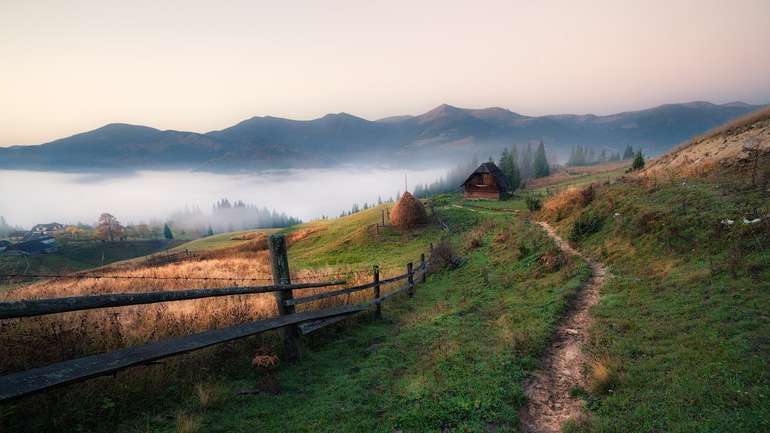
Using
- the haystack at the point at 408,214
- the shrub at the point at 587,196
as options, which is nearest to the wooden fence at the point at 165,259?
the haystack at the point at 408,214

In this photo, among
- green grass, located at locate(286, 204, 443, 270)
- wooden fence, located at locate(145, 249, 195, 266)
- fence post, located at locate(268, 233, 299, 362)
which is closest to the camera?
fence post, located at locate(268, 233, 299, 362)

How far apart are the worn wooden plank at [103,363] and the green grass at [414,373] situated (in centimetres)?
96

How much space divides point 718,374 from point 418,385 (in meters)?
4.98

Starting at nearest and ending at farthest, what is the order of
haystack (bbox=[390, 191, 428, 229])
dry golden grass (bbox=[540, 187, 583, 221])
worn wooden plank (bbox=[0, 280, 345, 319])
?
worn wooden plank (bbox=[0, 280, 345, 319]) < dry golden grass (bbox=[540, 187, 583, 221]) < haystack (bbox=[390, 191, 428, 229])

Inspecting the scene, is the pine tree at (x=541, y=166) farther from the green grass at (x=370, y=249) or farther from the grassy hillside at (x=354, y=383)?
the grassy hillside at (x=354, y=383)

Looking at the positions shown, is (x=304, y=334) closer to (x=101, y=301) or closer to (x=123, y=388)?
(x=123, y=388)

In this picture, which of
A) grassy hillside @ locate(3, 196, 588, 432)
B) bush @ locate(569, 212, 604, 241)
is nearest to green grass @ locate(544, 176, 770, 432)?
grassy hillside @ locate(3, 196, 588, 432)

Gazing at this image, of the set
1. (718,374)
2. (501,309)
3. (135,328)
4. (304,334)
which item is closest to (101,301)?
(135,328)

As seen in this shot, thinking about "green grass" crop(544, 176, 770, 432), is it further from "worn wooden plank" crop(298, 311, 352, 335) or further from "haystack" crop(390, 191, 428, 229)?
"haystack" crop(390, 191, 428, 229)

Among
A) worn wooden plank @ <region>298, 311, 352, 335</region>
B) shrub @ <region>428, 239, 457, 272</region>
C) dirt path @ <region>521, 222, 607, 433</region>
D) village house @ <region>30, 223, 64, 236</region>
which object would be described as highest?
worn wooden plank @ <region>298, 311, 352, 335</region>

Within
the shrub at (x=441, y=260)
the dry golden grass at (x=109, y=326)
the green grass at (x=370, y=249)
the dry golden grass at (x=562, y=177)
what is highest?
the dry golden grass at (x=109, y=326)

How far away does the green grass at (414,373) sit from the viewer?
17.5ft

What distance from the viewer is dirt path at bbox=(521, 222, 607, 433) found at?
217 inches

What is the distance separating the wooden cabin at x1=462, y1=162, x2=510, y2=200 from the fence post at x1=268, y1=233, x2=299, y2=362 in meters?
54.9
